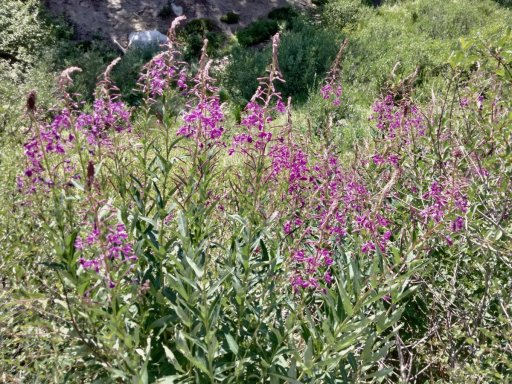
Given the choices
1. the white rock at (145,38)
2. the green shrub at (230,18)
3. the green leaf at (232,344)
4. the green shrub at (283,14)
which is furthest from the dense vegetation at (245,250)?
the green shrub at (283,14)

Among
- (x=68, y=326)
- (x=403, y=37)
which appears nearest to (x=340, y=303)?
(x=68, y=326)

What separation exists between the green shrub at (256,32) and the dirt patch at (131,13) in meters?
0.40

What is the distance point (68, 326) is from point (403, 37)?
971 cm

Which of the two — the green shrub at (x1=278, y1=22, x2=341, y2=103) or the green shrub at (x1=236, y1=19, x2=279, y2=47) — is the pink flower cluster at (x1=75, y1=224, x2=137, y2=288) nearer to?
the green shrub at (x1=278, y1=22, x2=341, y2=103)

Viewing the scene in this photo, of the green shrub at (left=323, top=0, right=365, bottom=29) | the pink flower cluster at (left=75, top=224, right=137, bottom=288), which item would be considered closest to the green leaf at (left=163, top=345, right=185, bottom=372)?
the pink flower cluster at (left=75, top=224, right=137, bottom=288)

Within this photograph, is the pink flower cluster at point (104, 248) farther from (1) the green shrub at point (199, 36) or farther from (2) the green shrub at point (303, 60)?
(1) the green shrub at point (199, 36)

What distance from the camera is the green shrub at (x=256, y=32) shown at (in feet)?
39.1

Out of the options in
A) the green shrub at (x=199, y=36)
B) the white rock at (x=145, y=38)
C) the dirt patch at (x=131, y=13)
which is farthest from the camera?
the dirt patch at (x=131, y=13)

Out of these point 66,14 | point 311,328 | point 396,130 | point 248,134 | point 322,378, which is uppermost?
point 248,134

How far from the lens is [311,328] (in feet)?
Result: 7.35

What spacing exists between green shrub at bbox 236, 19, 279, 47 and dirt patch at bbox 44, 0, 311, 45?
404mm

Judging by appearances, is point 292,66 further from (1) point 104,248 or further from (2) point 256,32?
(1) point 104,248

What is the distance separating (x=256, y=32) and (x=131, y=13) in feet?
9.25

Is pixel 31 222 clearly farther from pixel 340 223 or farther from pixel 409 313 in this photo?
pixel 409 313
